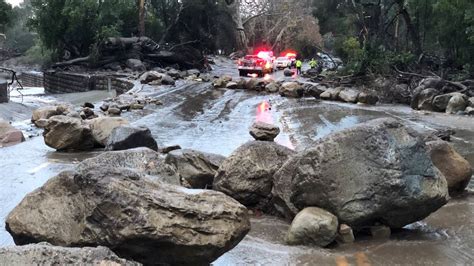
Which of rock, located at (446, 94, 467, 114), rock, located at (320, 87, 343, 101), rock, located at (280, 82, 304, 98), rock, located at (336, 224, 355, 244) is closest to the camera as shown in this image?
rock, located at (336, 224, 355, 244)

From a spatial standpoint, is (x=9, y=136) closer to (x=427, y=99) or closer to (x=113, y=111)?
(x=113, y=111)

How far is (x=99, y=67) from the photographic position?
44125 millimetres

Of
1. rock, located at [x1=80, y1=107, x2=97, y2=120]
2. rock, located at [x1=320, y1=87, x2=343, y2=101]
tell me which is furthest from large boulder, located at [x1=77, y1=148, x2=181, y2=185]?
rock, located at [x1=320, y1=87, x2=343, y2=101]

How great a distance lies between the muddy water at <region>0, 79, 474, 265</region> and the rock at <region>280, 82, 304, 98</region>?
680 mm

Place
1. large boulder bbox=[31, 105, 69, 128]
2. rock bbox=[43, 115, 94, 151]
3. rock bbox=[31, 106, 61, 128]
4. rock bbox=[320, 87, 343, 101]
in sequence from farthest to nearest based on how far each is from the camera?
rock bbox=[320, 87, 343, 101], rock bbox=[31, 106, 61, 128], large boulder bbox=[31, 105, 69, 128], rock bbox=[43, 115, 94, 151]

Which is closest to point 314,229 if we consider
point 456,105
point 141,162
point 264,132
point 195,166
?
point 141,162

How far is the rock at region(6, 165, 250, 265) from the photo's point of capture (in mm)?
5273

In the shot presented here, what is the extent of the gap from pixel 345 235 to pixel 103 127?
877 centimetres

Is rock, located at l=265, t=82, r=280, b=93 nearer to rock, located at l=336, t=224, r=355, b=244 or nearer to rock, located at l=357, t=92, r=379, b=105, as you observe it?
rock, located at l=357, t=92, r=379, b=105

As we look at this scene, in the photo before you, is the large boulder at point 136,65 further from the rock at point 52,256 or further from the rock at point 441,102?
the rock at point 52,256

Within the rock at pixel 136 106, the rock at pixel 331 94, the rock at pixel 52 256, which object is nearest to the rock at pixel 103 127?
the rock at pixel 136 106

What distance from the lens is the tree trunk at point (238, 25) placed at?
56531mm

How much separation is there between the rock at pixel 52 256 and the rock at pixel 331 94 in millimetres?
25159

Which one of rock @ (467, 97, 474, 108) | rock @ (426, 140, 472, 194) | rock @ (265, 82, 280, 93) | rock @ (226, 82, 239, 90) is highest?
rock @ (426, 140, 472, 194)
